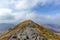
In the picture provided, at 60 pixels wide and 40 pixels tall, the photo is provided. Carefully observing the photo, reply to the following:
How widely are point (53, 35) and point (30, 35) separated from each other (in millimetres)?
20106

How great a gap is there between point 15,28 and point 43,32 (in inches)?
922

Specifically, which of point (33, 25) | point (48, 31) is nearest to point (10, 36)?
point (33, 25)

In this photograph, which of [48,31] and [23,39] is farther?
[48,31]

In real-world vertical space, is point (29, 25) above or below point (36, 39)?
above

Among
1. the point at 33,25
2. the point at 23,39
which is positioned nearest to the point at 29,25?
the point at 33,25

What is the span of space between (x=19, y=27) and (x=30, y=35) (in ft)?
39.6

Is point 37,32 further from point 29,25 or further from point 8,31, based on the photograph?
point 8,31

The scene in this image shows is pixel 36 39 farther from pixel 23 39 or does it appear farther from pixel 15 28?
pixel 15 28

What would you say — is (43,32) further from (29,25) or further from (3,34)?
(3,34)

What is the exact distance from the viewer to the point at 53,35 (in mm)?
175125

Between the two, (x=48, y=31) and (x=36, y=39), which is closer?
(x=36, y=39)

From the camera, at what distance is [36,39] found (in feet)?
542

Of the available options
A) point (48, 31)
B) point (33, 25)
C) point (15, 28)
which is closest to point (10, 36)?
point (15, 28)

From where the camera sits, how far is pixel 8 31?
178 meters
